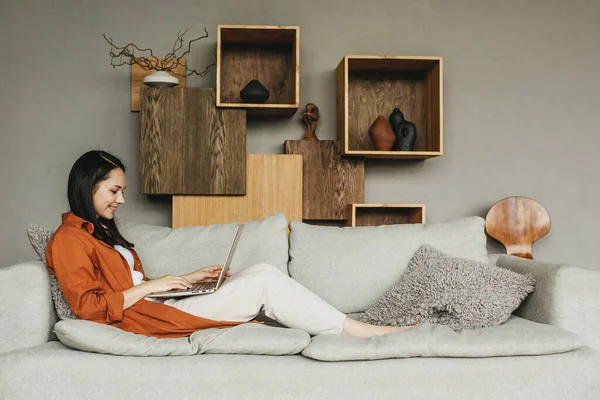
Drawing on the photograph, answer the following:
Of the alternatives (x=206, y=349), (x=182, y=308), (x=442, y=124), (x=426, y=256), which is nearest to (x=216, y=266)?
(x=182, y=308)

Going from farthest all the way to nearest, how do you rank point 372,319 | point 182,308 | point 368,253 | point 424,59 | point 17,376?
point 424,59, point 368,253, point 372,319, point 182,308, point 17,376

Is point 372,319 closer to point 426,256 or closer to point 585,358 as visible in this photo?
point 426,256

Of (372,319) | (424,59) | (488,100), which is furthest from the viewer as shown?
(488,100)

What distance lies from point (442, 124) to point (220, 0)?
1.47 m

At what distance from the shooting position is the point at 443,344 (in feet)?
6.75

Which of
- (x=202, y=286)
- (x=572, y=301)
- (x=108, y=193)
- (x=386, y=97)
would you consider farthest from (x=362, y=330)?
(x=386, y=97)

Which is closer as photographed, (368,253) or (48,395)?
(48,395)

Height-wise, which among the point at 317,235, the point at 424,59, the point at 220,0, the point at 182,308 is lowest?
the point at 182,308

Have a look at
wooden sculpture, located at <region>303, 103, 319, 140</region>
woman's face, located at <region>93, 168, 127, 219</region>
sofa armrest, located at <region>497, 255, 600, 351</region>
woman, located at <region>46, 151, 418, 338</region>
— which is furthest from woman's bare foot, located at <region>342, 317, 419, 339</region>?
wooden sculpture, located at <region>303, 103, 319, 140</region>

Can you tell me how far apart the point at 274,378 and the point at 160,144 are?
1.90 metres

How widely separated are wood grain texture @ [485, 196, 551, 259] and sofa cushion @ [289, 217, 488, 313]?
1.12 m

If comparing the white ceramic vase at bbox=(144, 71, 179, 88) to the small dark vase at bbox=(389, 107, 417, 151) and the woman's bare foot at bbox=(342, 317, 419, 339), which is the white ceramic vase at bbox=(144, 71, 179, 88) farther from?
the woman's bare foot at bbox=(342, 317, 419, 339)

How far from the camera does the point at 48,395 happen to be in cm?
194

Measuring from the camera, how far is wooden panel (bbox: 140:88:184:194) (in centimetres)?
355
